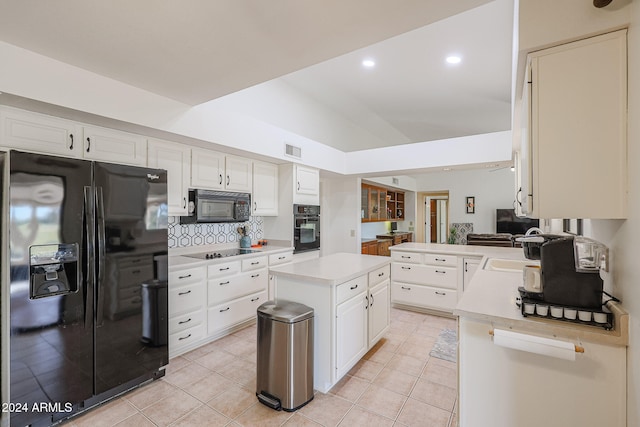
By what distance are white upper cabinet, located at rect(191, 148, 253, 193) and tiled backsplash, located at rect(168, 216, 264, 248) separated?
1.85ft

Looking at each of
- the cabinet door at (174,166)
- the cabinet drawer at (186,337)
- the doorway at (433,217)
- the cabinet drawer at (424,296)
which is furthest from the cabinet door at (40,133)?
the doorway at (433,217)

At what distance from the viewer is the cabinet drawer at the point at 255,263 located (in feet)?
11.3

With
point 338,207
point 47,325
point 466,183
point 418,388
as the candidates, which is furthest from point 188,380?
point 466,183

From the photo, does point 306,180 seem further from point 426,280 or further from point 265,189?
point 426,280

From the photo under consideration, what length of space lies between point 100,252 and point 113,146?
99 cm

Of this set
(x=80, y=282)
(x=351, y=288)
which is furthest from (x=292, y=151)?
(x=80, y=282)

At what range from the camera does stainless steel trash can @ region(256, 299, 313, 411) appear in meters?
2.01

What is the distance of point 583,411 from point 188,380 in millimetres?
2594

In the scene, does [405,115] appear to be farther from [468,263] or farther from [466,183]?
[466,183]

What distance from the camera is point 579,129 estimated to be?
120 centimetres

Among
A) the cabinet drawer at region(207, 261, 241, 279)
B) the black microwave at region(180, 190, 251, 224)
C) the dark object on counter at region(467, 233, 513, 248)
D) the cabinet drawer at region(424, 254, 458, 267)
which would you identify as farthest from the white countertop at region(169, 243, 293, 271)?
the dark object on counter at region(467, 233, 513, 248)

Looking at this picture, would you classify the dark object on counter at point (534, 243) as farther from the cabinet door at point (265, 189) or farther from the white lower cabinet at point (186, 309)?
the cabinet door at point (265, 189)

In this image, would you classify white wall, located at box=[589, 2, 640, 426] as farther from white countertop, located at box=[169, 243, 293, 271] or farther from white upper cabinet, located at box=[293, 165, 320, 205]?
white upper cabinet, located at box=[293, 165, 320, 205]

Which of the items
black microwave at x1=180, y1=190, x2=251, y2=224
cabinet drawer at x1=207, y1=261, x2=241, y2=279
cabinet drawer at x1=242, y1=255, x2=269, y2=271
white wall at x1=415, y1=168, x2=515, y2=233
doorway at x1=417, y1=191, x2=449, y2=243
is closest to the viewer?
cabinet drawer at x1=207, y1=261, x2=241, y2=279
